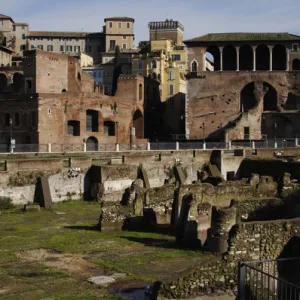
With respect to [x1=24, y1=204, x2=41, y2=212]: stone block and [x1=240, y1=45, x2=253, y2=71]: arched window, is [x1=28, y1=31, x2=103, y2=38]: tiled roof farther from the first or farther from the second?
[x1=24, y1=204, x2=41, y2=212]: stone block

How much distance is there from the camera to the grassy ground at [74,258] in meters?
17.3

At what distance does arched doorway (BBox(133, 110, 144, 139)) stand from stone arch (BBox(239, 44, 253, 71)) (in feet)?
44.2

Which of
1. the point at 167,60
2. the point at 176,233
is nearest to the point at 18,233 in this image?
the point at 176,233

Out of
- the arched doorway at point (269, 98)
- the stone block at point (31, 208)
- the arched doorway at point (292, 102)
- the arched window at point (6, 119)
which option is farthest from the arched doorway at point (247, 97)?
the stone block at point (31, 208)

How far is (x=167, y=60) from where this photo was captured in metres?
85.9

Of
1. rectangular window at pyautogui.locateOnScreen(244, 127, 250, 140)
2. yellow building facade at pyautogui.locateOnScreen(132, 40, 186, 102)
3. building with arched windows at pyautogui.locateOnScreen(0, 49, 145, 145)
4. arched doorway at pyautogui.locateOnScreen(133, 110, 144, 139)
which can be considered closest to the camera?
building with arched windows at pyautogui.locateOnScreen(0, 49, 145, 145)

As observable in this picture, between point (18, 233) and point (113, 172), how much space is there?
12672 millimetres

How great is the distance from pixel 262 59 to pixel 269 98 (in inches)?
212

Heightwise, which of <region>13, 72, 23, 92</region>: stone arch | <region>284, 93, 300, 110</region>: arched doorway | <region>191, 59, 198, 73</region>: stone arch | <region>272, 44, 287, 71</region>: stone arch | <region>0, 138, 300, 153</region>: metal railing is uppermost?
<region>272, 44, 287, 71</region>: stone arch

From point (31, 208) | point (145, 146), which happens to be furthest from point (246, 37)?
point (31, 208)

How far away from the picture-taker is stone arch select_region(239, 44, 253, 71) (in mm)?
68312

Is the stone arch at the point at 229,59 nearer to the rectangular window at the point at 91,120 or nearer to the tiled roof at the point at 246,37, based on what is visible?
the tiled roof at the point at 246,37

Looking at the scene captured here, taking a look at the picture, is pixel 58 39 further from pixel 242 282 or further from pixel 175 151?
pixel 242 282

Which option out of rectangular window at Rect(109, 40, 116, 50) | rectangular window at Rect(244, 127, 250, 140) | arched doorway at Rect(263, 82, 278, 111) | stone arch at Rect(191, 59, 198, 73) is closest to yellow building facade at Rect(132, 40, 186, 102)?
stone arch at Rect(191, 59, 198, 73)
